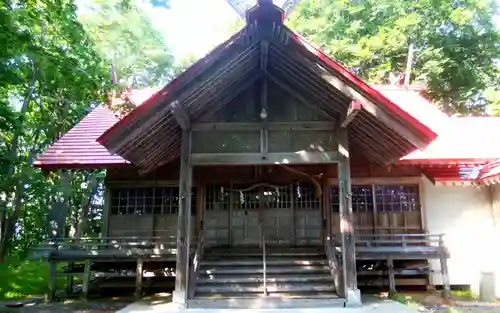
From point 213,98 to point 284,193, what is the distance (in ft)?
12.0

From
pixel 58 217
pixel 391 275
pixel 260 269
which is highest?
pixel 58 217

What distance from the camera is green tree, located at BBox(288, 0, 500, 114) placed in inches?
739

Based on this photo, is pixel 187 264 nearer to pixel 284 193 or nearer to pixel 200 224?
pixel 200 224

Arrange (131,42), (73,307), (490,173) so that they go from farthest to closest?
(131,42)
(490,173)
(73,307)

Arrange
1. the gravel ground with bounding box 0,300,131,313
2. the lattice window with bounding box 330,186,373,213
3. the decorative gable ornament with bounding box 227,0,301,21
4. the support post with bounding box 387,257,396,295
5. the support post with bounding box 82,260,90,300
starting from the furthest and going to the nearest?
the lattice window with bounding box 330,186,373,213, the support post with bounding box 82,260,90,300, the support post with bounding box 387,257,396,295, the gravel ground with bounding box 0,300,131,313, the decorative gable ornament with bounding box 227,0,301,21

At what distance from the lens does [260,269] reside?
25.0ft

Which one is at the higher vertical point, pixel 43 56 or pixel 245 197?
pixel 43 56

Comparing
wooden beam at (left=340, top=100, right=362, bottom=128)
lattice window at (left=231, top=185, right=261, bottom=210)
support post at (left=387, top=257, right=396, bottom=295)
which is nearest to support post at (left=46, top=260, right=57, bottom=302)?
lattice window at (left=231, top=185, right=261, bottom=210)

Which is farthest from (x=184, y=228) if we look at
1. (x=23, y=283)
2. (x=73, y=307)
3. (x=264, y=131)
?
(x=23, y=283)

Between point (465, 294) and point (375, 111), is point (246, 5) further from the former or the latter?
point (465, 294)

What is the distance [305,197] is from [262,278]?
2.89 metres

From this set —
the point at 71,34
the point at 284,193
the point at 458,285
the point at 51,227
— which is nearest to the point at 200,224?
the point at 284,193

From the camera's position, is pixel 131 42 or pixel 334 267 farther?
pixel 131 42

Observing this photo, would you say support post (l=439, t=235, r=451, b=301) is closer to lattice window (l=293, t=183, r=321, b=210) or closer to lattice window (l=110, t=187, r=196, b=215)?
lattice window (l=293, t=183, r=321, b=210)
